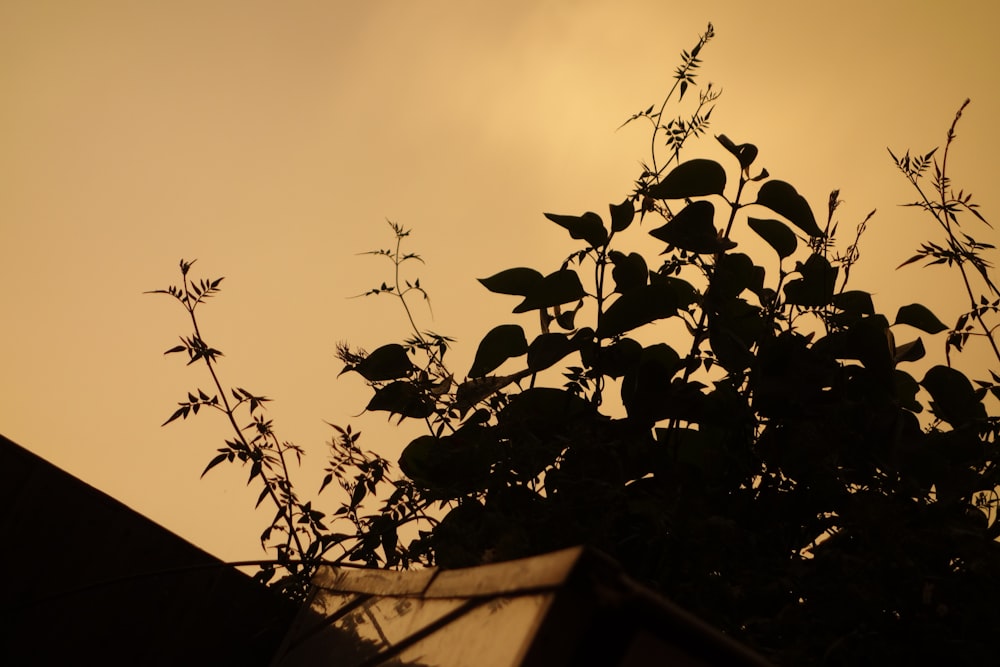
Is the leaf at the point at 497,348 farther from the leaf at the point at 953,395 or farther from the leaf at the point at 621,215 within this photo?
the leaf at the point at 953,395

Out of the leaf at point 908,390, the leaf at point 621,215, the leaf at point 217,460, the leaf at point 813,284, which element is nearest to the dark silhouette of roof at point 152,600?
the leaf at point 217,460

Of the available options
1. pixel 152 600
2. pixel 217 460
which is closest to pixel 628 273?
pixel 217 460

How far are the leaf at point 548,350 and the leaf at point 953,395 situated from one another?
47 cm

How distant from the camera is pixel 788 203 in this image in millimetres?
1133

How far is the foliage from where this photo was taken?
0.87 meters

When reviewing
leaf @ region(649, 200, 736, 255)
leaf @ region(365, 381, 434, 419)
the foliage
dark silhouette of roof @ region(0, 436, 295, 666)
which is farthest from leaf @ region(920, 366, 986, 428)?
dark silhouette of roof @ region(0, 436, 295, 666)

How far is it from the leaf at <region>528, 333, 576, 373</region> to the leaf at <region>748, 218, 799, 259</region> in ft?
1.00

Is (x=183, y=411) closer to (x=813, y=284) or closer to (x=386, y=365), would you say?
(x=386, y=365)

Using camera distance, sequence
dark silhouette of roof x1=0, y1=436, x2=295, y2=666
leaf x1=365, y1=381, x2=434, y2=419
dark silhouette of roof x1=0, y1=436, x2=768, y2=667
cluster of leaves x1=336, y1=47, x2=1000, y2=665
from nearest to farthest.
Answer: dark silhouette of roof x1=0, y1=436, x2=768, y2=667 < cluster of leaves x1=336, y1=47, x2=1000, y2=665 < dark silhouette of roof x1=0, y1=436, x2=295, y2=666 < leaf x1=365, y1=381, x2=434, y2=419

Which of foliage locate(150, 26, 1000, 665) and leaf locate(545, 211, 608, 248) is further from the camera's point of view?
leaf locate(545, 211, 608, 248)

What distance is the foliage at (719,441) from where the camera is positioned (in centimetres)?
87

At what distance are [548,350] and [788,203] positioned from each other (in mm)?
371

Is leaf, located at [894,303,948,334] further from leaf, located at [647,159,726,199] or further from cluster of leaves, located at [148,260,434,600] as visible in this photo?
cluster of leaves, located at [148,260,434,600]

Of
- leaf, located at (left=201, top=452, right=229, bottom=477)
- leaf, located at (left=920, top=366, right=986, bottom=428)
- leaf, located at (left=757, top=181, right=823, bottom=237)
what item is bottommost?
leaf, located at (left=201, top=452, right=229, bottom=477)
